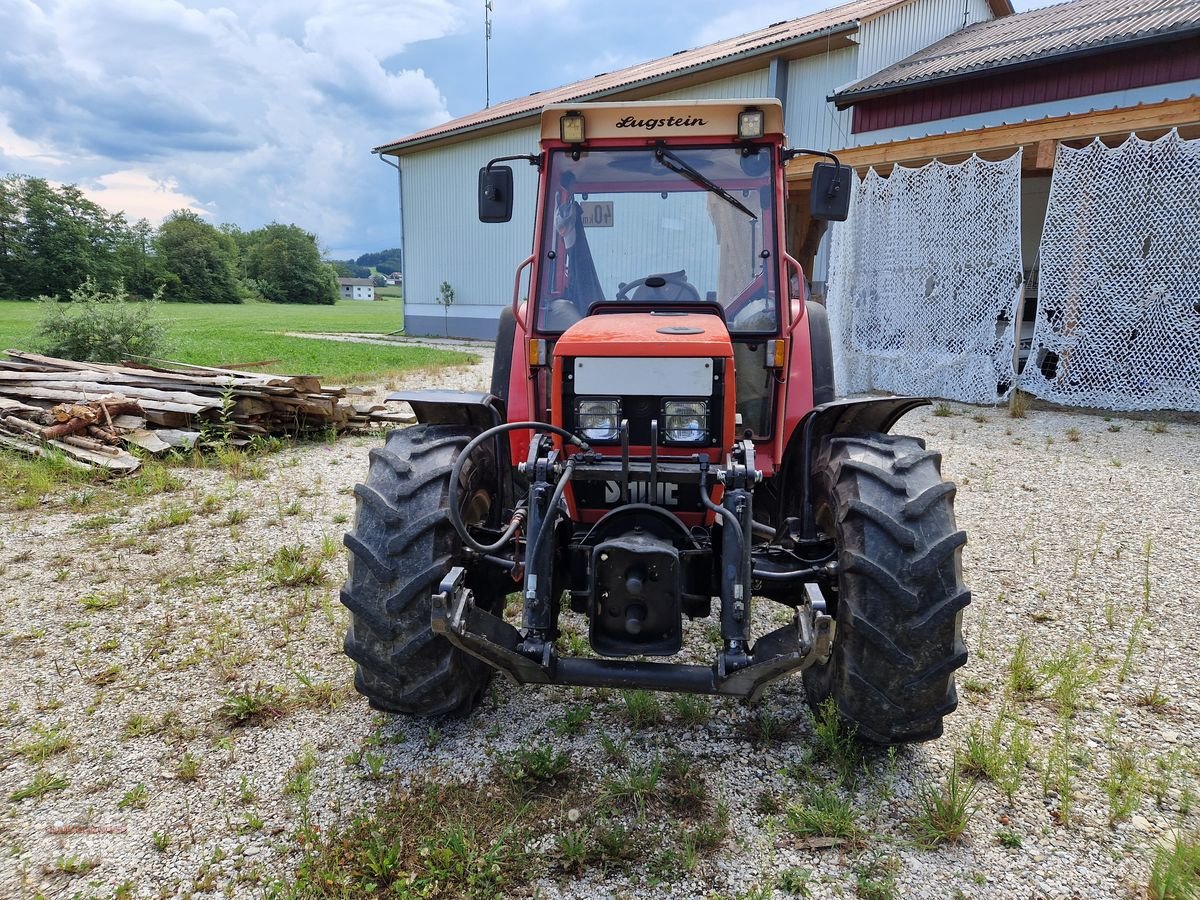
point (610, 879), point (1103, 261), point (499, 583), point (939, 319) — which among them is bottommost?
point (610, 879)

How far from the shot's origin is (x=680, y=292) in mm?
3568

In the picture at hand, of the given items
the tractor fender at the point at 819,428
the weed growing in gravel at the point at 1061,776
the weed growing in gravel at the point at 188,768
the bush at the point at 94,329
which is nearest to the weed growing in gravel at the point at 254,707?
the weed growing in gravel at the point at 188,768

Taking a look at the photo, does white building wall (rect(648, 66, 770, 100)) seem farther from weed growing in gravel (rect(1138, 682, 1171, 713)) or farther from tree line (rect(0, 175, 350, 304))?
tree line (rect(0, 175, 350, 304))

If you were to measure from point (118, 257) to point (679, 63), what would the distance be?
5718 cm

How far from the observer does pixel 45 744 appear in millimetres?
3025

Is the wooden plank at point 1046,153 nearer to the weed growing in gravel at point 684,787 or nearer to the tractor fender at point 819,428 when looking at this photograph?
the tractor fender at point 819,428

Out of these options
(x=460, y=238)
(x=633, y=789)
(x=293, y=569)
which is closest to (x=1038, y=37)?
(x=293, y=569)

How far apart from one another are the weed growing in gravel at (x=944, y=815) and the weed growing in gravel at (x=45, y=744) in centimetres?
317

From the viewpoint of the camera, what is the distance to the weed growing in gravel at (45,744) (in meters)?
2.99

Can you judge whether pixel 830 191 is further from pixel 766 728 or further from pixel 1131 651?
pixel 1131 651

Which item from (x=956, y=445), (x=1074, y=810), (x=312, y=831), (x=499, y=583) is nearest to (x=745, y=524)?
(x=499, y=583)

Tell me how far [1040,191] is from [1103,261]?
656 centimetres

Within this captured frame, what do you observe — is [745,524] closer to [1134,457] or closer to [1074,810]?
[1074,810]

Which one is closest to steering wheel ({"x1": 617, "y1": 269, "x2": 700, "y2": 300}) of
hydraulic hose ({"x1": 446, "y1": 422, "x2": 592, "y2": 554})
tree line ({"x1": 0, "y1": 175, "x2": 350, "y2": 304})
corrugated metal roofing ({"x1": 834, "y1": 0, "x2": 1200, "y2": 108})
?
hydraulic hose ({"x1": 446, "y1": 422, "x2": 592, "y2": 554})
